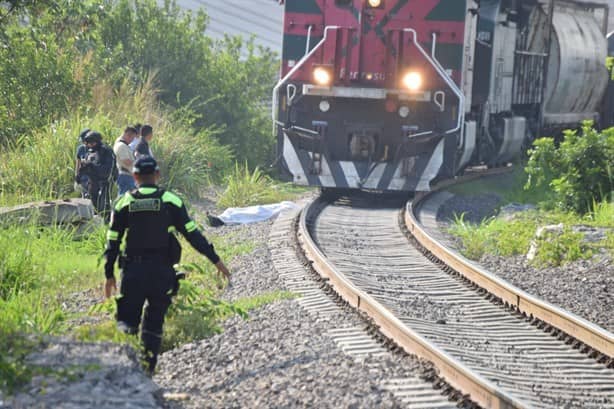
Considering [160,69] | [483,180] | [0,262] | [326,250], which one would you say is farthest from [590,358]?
[160,69]

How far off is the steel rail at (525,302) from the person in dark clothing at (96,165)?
3.85m

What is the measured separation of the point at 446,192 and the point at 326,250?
587 cm

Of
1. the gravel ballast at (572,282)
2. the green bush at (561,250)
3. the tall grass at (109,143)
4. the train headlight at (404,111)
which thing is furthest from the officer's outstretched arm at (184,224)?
the train headlight at (404,111)

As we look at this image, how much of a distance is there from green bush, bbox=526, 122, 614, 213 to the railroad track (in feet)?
8.98

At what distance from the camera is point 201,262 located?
10.8 meters

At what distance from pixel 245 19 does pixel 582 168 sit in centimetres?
2547

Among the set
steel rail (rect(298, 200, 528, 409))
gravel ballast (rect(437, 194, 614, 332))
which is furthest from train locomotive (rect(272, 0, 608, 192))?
steel rail (rect(298, 200, 528, 409))

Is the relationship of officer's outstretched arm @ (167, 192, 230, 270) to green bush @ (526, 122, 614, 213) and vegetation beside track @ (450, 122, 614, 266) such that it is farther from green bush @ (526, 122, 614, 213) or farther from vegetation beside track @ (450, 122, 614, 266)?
green bush @ (526, 122, 614, 213)

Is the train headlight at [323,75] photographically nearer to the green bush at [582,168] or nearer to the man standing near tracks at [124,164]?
the green bush at [582,168]

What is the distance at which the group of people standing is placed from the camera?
12.2m

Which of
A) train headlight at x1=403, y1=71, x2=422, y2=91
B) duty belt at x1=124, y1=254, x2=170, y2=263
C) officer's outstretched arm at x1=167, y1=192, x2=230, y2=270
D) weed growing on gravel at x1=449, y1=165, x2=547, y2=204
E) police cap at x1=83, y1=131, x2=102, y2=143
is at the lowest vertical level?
weed growing on gravel at x1=449, y1=165, x2=547, y2=204

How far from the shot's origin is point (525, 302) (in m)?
8.77

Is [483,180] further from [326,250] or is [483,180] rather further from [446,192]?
[326,250]

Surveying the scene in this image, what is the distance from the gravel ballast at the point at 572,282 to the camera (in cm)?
898
